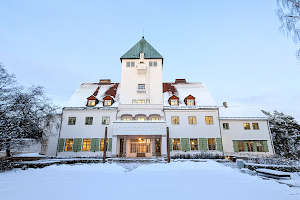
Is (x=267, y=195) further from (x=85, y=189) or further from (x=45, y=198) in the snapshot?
(x=45, y=198)

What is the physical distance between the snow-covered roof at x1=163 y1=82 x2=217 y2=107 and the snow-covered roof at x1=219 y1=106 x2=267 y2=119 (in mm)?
3008

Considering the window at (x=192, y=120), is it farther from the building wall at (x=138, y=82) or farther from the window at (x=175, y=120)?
the building wall at (x=138, y=82)

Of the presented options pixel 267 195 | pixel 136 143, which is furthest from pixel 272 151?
pixel 267 195

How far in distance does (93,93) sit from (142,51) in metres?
11.2

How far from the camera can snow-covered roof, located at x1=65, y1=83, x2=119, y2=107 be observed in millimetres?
25031

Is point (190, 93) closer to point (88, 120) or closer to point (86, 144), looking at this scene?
point (88, 120)

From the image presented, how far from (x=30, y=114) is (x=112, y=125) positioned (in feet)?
34.2

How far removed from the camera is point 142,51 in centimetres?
2811

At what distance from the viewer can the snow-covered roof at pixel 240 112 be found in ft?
82.4

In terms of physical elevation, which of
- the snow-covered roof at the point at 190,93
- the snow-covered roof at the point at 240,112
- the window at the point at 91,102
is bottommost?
the snow-covered roof at the point at 240,112

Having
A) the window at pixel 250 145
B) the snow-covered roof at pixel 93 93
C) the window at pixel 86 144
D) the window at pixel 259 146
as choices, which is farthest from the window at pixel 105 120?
the window at pixel 259 146

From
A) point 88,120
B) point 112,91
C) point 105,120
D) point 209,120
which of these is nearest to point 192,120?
point 209,120

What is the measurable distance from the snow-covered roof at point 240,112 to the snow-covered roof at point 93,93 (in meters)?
17.4

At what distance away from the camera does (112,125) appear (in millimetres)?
23484
